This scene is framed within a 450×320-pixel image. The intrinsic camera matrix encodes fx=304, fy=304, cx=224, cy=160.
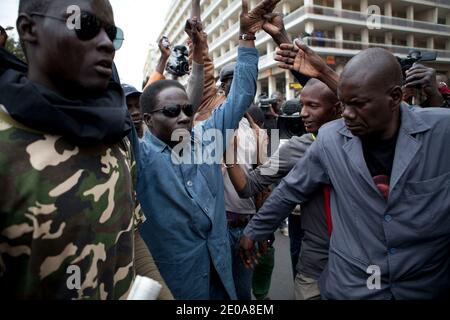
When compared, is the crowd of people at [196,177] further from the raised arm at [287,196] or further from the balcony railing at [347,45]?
the balcony railing at [347,45]

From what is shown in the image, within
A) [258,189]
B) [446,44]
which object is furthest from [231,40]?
[258,189]

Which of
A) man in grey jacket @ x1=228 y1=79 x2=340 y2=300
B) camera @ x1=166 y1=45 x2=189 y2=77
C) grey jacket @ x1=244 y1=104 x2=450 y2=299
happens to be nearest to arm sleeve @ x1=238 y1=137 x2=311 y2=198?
man in grey jacket @ x1=228 y1=79 x2=340 y2=300

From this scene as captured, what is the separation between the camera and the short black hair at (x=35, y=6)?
0.95 metres

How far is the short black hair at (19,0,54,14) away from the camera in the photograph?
952 millimetres

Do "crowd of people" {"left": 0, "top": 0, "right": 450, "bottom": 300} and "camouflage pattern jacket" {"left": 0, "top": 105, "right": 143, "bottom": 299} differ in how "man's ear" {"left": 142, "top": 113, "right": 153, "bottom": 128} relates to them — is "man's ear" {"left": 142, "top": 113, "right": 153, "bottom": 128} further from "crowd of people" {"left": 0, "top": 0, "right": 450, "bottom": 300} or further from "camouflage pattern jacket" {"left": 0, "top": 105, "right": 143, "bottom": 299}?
"camouflage pattern jacket" {"left": 0, "top": 105, "right": 143, "bottom": 299}

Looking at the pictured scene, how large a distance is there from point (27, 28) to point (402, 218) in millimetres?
1695

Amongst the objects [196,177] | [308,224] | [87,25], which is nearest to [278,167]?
[308,224]

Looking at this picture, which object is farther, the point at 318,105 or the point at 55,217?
the point at 318,105

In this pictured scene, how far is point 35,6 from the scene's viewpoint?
0.96 metres

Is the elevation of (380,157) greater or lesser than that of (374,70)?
lesser

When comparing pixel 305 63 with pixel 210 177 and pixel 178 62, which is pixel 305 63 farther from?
pixel 178 62

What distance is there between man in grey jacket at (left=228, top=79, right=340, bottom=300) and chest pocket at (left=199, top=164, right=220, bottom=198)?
360mm

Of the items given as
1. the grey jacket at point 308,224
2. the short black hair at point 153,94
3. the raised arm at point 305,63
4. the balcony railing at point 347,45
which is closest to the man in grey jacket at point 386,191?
the grey jacket at point 308,224
